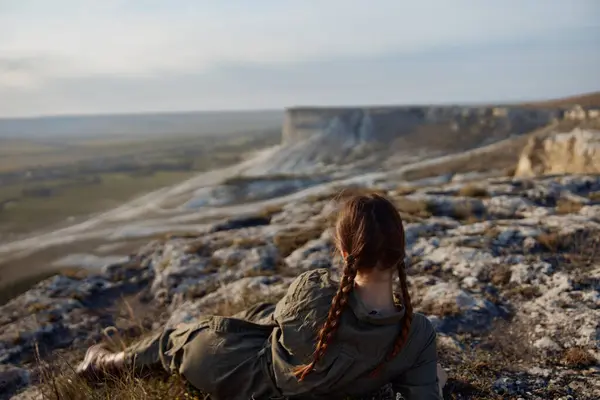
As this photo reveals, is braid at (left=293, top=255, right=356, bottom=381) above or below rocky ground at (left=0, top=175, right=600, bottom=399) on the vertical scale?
above

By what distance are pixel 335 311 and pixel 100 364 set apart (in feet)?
8.15

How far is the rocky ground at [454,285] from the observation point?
5312 mm

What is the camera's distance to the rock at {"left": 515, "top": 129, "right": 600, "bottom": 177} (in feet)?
69.2

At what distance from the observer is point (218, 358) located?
3.83 m

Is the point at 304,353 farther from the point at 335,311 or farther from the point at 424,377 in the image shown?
the point at 424,377

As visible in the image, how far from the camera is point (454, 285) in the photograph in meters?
7.67

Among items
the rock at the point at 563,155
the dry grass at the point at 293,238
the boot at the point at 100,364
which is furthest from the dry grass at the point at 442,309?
the rock at the point at 563,155

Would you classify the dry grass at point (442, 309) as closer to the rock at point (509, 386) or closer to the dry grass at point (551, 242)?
the rock at point (509, 386)

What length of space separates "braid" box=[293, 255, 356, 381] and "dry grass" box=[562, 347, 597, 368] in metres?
3.25

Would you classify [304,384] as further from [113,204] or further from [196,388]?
[113,204]

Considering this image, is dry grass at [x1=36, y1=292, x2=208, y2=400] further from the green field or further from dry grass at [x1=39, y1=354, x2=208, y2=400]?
the green field

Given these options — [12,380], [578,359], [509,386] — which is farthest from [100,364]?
[578,359]

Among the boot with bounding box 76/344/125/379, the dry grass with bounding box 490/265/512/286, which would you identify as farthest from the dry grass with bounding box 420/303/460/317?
the boot with bounding box 76/344/125/379

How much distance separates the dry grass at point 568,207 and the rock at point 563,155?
7663 mm
